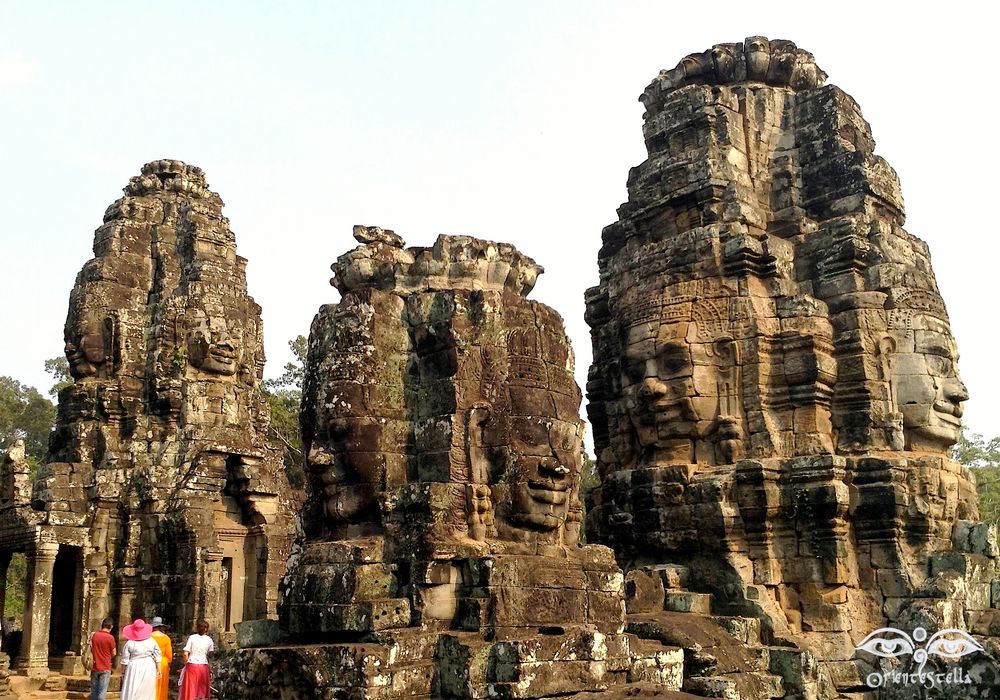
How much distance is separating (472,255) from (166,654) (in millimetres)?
5163

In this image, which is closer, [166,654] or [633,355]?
[166,654]

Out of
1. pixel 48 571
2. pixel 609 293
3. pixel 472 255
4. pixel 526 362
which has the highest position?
pixel 609 293

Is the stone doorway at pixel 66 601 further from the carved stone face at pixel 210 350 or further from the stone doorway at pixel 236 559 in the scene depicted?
the carved stone face at pixel 210 350

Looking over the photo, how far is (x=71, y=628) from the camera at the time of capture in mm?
17906

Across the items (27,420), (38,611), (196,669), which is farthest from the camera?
(27,420)

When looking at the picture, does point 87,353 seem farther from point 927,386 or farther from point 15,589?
point 15,589

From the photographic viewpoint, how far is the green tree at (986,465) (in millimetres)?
34500

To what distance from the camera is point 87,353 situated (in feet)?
61.1

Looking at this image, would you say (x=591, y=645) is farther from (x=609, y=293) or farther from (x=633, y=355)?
(x=609, y=293)

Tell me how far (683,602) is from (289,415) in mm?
25421

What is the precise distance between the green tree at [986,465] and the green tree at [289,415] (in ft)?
70.1

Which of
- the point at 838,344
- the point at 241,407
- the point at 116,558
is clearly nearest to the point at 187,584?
the point at 116,558

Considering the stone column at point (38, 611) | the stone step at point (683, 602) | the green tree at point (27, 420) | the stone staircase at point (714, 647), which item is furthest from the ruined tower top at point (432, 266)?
the green tree at point (27, 420)

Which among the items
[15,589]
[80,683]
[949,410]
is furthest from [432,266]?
[15,589]
